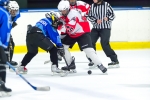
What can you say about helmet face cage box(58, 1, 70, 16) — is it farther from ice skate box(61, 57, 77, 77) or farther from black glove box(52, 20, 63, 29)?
ice skate box(61, 57, 77, 77)

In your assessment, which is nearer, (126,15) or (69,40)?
(69,40)

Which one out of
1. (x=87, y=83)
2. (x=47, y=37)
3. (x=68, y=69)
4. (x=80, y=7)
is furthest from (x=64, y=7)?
(x=87, y=83)

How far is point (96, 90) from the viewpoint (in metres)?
4.56

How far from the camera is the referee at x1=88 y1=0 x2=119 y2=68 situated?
6.39 meters

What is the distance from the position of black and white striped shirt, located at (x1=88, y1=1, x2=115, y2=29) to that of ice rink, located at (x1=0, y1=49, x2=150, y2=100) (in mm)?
613

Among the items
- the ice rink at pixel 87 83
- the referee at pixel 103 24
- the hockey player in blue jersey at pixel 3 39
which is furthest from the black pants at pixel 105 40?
the hockey player in blue jersey at pixel 3 39

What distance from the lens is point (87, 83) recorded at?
5035mm

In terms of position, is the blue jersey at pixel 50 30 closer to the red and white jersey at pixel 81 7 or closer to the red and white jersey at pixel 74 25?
the red and white jersey at pixel 74 25

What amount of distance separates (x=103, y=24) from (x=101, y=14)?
0.58ft

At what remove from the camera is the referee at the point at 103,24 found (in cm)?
639

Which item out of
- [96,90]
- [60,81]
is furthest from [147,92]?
[60,81]

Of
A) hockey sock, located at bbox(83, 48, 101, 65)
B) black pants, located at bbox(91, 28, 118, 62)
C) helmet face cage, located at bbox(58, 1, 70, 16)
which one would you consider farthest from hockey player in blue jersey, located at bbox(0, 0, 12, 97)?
black pants, located at bbox(91, 28, 118, 62)

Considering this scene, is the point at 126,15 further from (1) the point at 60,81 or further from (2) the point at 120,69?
(1) the point at 60,81

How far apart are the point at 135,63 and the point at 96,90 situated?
2387 mm
